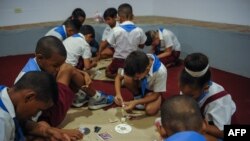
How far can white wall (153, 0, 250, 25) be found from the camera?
3795mm

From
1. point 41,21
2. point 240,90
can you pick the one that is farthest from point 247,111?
point 41,21

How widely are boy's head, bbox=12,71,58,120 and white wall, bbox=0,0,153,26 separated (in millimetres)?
3456

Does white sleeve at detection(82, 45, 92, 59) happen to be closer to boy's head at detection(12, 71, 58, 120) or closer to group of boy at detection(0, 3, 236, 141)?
group of boy at detection(0, 3, 236, 141)

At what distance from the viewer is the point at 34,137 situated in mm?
1972

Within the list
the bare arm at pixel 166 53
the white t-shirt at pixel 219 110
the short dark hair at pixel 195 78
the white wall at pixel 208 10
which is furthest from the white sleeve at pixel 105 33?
the white t-shirt at pixel 219 110

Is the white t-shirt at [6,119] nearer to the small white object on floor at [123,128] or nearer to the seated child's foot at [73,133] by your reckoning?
the seated child's foot at [73,133]

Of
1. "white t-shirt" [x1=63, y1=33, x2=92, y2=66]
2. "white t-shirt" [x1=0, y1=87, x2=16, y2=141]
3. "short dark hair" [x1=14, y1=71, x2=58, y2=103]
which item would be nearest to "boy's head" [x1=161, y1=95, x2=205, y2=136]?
"short dark hair" [x1=14, y1=71, x2=58, y2=103]

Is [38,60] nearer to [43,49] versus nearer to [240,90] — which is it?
[43,49]

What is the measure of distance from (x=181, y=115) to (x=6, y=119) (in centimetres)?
84

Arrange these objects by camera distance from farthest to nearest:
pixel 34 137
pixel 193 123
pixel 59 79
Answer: pixel 59 79
pixel 34 137
pixel 193 123

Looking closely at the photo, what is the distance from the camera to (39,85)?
1.52m

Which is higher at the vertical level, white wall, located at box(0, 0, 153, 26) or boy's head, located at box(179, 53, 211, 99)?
white wall, located at box(0, 0, 153, 26)

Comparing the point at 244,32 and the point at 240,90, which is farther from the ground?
the point at 244,32

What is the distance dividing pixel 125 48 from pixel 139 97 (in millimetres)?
809
